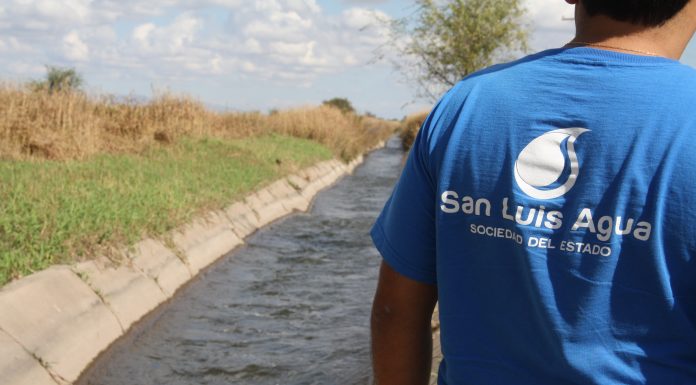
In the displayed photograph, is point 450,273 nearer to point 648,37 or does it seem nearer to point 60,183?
point 648,37

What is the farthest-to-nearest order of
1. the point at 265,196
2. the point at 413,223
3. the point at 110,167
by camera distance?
the point at 265,196, the point at 110,167, the point at 413,223

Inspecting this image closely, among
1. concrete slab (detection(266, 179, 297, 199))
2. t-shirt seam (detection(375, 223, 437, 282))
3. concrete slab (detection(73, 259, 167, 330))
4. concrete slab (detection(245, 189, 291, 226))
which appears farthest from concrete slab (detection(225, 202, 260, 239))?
t-shirt seam (detection(375, 223, 437, 282))

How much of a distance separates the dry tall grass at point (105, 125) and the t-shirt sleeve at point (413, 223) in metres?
13.3

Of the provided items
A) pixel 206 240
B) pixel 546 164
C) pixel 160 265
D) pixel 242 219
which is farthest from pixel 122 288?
pixel 546 164

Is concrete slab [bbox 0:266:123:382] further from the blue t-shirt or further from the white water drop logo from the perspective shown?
the white water drop logo

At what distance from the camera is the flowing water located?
6668 mm

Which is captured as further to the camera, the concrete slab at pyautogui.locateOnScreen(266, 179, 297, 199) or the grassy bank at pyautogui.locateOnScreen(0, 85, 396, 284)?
the concrete slab at pyautogui.locateOnScreen(266, 179, 297, 199)

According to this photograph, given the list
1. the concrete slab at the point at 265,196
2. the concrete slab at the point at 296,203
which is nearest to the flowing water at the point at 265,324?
the concrete slab at the point at 265,196

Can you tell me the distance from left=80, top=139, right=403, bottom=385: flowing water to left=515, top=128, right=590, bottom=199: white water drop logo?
458 cm

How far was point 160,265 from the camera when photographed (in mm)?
8883

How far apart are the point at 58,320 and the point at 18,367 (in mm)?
870

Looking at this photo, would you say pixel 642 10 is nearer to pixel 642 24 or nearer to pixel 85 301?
pixel 642 24

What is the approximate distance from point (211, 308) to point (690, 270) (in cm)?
769

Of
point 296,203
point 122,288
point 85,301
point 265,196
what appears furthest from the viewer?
point 296,203
